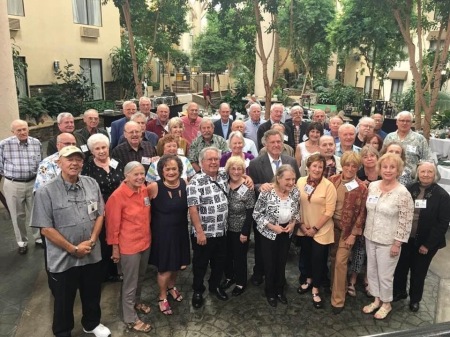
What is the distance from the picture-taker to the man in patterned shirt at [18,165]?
14.1ft

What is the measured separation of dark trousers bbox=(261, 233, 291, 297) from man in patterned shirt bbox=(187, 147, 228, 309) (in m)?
0.41

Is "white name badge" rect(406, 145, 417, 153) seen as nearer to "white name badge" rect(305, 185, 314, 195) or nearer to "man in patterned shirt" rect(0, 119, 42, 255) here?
"white name badge" rect(305, 185, 314, 195)

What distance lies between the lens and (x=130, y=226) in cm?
303

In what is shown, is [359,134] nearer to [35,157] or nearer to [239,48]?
[35,157]

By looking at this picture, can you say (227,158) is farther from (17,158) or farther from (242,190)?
(17,158)

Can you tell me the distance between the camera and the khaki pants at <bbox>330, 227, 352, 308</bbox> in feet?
11.4

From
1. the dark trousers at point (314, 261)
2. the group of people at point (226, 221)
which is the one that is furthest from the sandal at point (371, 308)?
the dark trousers at point (314, 261)

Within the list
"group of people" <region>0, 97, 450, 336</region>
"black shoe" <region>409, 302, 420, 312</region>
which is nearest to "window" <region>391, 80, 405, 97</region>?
"group of people" <region>0, 97, 450, 336</region>

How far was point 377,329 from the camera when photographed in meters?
3.35

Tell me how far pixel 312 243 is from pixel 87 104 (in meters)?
12.2

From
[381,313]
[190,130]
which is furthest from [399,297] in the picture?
[190,130]

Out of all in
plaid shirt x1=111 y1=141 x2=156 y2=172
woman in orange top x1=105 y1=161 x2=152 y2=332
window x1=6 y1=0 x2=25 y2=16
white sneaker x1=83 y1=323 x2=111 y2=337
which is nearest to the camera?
woman in orange top x1=105 y1=161 x2=152 y2=332

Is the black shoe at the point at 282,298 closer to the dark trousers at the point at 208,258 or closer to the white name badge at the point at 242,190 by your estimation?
the dark trousers at the point at 208,258

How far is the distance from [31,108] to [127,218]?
941cm
